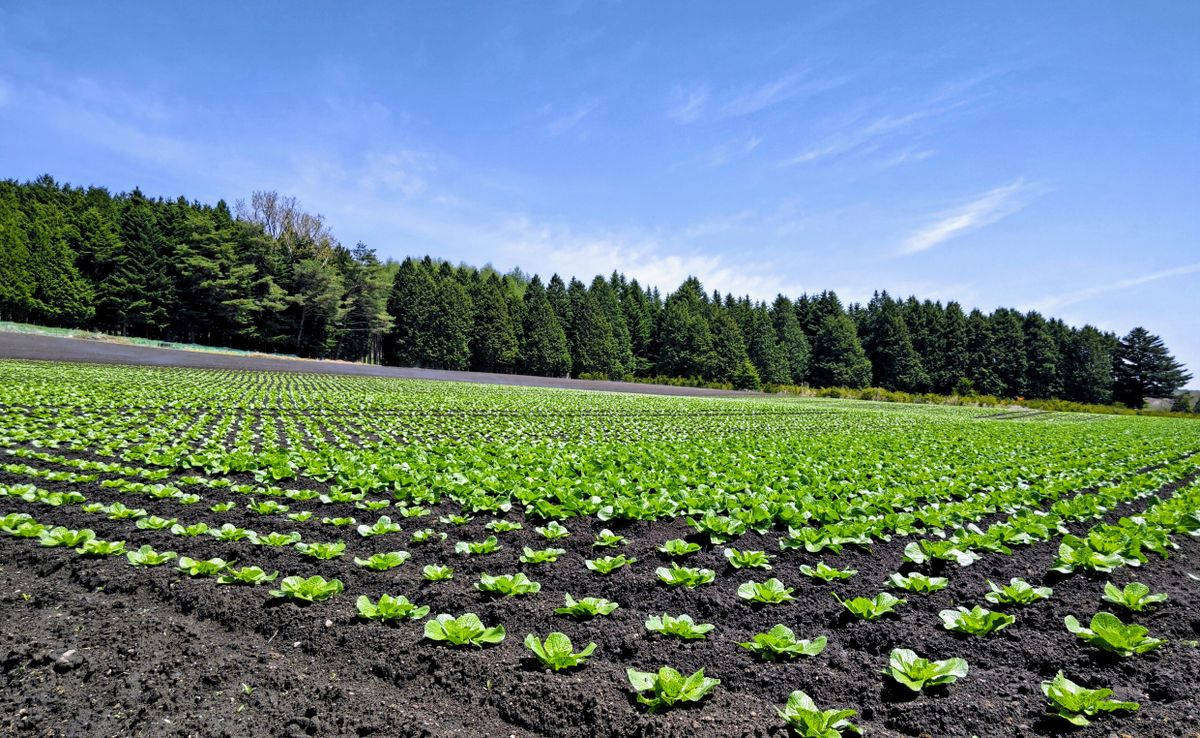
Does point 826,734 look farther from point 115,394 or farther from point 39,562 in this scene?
point 115,394

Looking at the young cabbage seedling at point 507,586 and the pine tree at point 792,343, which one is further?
the pine tree at point 792,343

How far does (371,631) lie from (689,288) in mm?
84571

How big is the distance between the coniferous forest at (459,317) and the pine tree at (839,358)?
23 cm

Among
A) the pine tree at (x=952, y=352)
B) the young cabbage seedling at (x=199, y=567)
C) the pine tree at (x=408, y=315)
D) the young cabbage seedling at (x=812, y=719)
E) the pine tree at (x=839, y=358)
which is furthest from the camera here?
the pine tree at (x=952, y=352)

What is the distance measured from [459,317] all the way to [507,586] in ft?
206

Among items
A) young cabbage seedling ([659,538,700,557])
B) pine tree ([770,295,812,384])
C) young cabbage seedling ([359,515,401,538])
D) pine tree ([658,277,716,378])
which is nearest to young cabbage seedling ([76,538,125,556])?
young cabbage seedling ([359,515,401,538])

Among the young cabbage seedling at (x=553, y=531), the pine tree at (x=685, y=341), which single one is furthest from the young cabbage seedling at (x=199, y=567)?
the pine tree at (x=685, y=341)

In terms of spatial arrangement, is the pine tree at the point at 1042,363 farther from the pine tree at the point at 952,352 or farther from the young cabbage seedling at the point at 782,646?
the young cabbage seedling at the point at 782,646

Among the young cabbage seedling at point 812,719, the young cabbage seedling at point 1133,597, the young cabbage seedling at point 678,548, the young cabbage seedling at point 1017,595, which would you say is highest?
the young cabbage seedling at point 1133,597

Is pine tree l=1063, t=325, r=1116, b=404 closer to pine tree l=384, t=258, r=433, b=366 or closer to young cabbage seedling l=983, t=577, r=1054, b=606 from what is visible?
pine tree l=384, t=258, r=433, b=366

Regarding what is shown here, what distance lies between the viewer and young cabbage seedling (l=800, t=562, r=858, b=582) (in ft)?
13.2

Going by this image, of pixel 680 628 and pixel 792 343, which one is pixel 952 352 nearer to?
pixel 792 343

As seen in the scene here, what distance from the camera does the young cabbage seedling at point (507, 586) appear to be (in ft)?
12.2

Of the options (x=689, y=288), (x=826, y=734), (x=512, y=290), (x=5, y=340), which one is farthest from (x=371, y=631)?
(x=689, y=288)
